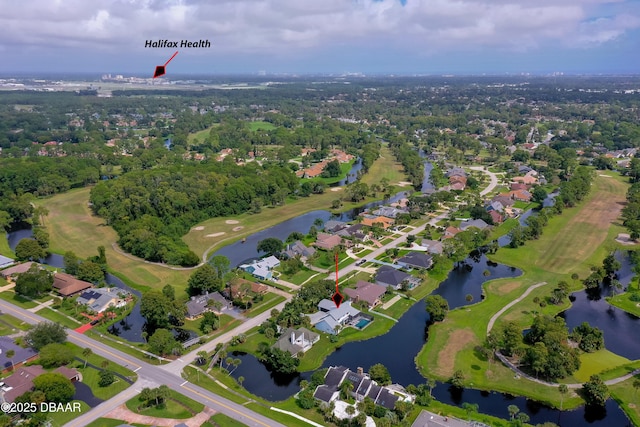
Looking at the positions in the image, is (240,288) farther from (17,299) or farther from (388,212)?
(388,212)

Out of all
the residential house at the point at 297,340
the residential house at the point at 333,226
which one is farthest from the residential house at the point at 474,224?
the residential house at the point at 297,340

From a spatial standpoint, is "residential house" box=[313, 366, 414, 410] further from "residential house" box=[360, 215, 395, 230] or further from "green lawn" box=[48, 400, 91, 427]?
"residential house" box=[360, 215, 395, 230]

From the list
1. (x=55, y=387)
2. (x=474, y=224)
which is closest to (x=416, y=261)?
(x=474, y=224)

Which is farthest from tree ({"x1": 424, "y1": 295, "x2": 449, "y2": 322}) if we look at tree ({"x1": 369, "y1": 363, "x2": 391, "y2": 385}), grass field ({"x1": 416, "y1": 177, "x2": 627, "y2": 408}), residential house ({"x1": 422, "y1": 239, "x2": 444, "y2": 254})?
residential house ({"x1": 422, "y1": 239, "x2": 444, "y2": 254})

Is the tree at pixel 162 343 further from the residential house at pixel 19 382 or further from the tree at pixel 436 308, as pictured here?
the tree at pixel 436 308

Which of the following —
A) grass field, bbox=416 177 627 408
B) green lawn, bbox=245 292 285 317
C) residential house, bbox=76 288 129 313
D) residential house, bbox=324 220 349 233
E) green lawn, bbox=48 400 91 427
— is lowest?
grass field, bbox=416 177 627 408

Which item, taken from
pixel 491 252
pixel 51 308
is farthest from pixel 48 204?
pixel 491 252
